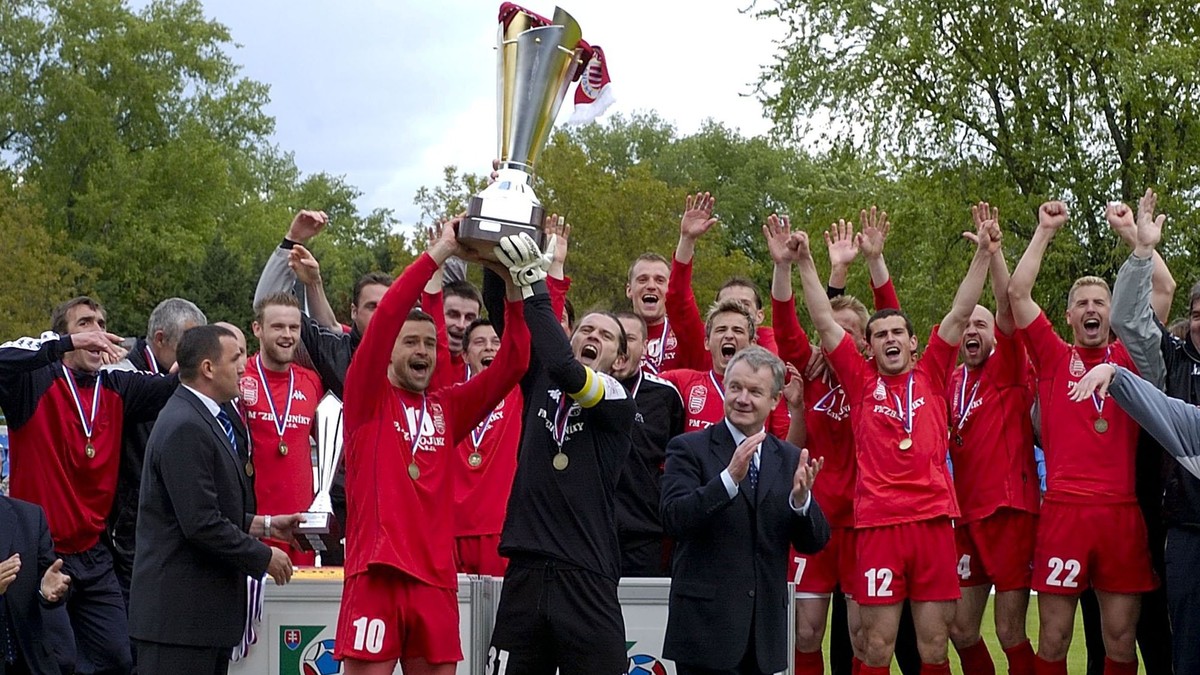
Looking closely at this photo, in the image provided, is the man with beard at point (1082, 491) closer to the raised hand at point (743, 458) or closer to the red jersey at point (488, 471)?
the raised hand at point (743, 458)

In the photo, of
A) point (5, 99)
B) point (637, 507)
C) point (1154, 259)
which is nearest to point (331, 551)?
point (637, 507)

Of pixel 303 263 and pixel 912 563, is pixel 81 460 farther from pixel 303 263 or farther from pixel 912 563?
pixel 912 563

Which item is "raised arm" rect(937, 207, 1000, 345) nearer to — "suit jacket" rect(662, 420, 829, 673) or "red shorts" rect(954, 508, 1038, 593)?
"red shorts" rect(954, 508, 1038, 593)

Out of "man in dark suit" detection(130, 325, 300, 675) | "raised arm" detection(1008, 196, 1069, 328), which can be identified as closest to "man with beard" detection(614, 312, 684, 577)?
"man in dark suit" detection(130, 325, 300, 675)

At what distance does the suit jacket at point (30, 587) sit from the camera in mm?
7148

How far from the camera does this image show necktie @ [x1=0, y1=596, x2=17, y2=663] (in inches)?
279

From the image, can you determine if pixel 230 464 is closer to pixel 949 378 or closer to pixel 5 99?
pixel 949 378

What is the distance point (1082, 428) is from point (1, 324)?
29.7 m

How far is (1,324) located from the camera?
33.0 meters

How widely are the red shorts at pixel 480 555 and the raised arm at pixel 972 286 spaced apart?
271cm

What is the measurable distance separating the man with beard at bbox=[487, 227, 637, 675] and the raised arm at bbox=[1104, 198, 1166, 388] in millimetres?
3002

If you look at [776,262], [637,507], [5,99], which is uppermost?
[5,99]

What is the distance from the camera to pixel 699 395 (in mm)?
8109

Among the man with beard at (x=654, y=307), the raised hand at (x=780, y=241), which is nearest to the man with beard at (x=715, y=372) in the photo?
the raised hand at (x=780, y=241)
